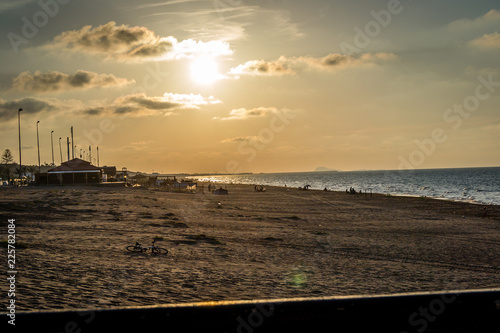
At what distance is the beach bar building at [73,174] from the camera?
60406 mm

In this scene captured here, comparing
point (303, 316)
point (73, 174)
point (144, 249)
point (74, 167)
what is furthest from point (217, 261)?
point (74, 167)

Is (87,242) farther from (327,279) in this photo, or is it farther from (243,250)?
(327,279)

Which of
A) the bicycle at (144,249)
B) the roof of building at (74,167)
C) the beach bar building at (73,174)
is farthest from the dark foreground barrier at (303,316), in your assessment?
the roof of building at (74,167)

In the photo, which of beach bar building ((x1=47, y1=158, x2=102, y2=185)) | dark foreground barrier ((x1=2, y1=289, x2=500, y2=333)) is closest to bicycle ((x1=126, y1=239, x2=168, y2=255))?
A: dark foreground barrier ((x1=2, y1=289, x2=500, y2=333))

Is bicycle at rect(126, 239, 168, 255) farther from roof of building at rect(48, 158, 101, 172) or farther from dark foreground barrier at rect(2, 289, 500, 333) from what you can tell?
roof of building at rect(48, 158, 101, 172)

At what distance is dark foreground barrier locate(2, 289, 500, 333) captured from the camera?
243cm

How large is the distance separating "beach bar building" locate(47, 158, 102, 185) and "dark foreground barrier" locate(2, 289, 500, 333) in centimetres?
6319

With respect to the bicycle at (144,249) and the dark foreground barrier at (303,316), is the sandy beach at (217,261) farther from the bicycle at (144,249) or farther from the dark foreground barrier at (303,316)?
the dark foreground barrier at (303,316)

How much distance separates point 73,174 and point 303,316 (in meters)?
64.6

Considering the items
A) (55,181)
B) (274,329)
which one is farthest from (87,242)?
(55,181)

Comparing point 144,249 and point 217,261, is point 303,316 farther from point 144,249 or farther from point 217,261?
point 144,249

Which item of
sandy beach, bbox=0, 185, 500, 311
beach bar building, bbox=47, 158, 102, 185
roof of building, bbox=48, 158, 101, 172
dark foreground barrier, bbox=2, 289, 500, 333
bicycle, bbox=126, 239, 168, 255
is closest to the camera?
dark foreground barrier, bbox=2, 289, 500, 333

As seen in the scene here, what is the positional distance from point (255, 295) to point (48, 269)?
5.28 m

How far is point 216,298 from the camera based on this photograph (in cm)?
832
